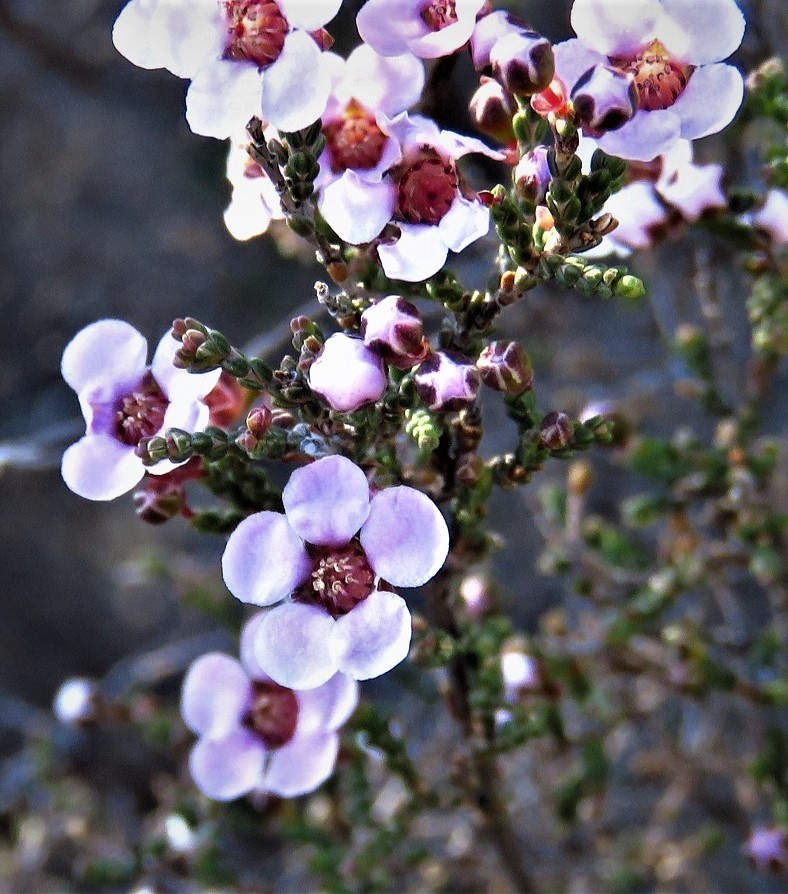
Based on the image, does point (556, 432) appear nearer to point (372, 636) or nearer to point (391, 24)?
point (372, 636)

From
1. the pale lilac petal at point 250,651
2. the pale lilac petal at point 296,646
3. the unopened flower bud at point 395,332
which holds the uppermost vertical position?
the unopened flower bud at point 395,332

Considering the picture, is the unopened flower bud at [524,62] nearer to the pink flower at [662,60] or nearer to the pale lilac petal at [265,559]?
the pink flower at [662,60]

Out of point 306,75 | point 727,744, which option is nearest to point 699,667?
point 727,744

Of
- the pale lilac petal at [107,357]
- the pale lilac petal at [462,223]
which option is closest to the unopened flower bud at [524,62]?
the pale lilac petal at [462,223]

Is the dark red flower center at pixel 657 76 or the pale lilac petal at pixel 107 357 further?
the pale lilac petal at pixel 107 357

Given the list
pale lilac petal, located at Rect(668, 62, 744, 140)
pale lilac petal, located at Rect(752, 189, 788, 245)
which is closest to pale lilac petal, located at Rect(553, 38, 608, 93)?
pale lilac petal, located at Rect(668, 62, 744, 140)

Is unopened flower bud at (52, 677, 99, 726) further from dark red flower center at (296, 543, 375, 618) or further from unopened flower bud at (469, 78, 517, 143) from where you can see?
unopened flower bud at (469, 78, 517, 143)

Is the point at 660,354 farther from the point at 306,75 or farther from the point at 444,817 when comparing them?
the point at 306,75
